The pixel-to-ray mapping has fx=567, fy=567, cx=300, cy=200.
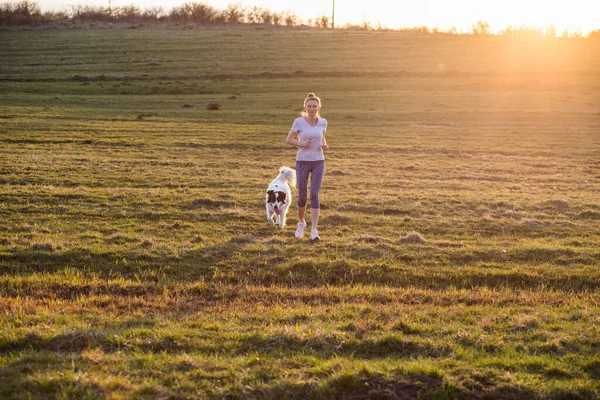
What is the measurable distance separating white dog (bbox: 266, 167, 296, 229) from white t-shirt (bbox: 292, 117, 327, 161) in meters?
1.45

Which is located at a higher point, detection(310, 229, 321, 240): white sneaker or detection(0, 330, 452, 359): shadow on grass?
detection(0, 330, 452, 359): shadow on grass

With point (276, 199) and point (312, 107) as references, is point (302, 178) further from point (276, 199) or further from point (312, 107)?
point (312, 107)

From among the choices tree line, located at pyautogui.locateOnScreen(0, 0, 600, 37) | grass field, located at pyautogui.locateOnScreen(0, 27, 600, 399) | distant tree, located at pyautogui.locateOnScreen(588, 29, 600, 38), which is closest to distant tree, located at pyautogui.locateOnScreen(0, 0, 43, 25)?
tree line, located at pyautogui.locateOnScreen(0, 0, 600, 37)

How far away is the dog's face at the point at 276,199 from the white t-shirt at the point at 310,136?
1405 millimetres

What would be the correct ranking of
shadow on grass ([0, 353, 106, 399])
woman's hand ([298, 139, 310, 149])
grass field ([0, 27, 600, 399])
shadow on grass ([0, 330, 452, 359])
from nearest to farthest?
1. shadow on grass ([0, 353, 106, 399])
2. grass field ([0, 27, 600, 399])
3. shadow on grass ([0, 330, 452, 359])
4. woman's hand ([298, 139, 310, 149])

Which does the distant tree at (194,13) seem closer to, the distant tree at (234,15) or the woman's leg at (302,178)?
the distant tree at (234,15)

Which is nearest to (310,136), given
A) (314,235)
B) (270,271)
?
(314,235)

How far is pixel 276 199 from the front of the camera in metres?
12.8

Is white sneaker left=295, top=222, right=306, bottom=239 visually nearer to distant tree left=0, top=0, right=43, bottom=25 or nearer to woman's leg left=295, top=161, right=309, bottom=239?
woman's leg left=295, top=161, right=309, bottom=239

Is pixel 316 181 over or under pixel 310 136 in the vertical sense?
under

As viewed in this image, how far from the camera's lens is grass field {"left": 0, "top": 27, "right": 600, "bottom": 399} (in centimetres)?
579

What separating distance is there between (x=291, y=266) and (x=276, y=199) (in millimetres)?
2730

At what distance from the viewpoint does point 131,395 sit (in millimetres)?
5238

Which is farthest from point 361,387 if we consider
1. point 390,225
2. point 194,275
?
point 390,225
